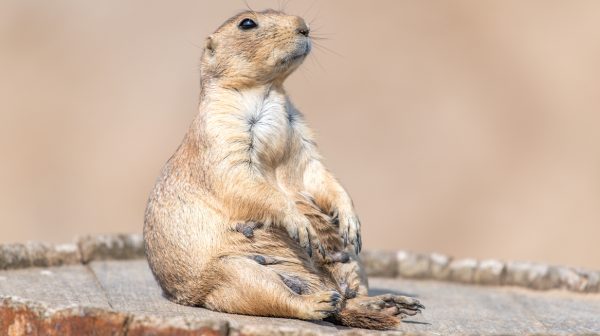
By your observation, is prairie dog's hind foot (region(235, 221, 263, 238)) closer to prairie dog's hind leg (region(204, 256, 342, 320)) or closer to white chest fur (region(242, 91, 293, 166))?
prairie dog's hind leg (region(204, 256, 342, 320))

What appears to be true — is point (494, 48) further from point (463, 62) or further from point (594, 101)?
point (594, 101)

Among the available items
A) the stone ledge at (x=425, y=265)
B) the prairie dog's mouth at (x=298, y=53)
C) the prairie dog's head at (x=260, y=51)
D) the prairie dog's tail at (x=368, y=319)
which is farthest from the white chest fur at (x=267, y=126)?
the stone ledge at (x=425, y=265)

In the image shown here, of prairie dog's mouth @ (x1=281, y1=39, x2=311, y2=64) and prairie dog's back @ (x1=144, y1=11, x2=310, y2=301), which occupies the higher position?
prairie dog's mouth @ (x1=281, y1=39, x2=311, y2=64)

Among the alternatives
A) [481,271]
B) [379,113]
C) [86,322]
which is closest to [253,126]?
[86,322]

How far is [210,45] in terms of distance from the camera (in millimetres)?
7922

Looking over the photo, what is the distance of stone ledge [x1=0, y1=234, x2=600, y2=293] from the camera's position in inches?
356

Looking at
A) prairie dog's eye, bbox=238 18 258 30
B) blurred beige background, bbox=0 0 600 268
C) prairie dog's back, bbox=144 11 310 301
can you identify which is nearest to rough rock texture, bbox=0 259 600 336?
prairie dog's back, bbox=144 11 310 301

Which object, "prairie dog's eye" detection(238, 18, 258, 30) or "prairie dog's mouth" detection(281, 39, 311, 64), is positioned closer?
"prairie dog's mouth" detection(281, 39, 311, 64)

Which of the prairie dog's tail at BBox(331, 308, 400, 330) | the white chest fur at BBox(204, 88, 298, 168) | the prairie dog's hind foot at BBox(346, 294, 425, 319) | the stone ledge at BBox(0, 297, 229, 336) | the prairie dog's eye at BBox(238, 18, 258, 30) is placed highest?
the prairie dog's eye at BBox(238, 18, 258, 30)

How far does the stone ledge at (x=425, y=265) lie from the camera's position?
9047 millimetres

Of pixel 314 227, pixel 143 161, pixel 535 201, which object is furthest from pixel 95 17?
pixel 314 227

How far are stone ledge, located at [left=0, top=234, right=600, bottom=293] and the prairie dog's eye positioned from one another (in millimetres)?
2309

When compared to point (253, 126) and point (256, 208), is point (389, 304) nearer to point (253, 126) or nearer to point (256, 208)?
point (256, 208)

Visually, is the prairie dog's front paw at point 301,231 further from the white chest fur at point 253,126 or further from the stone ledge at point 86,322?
the stone ledge at point 86,322
